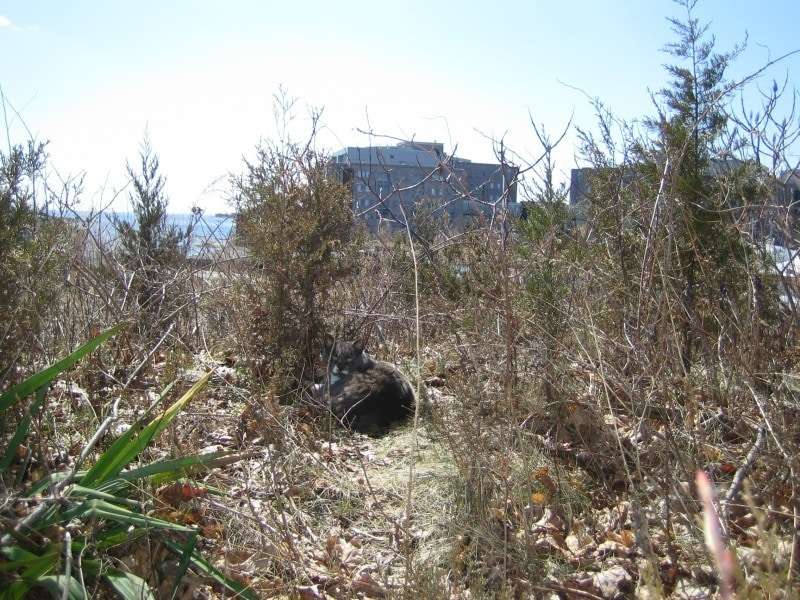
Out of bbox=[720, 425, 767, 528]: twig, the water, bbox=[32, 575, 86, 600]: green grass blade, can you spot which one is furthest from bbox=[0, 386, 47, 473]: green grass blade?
the water

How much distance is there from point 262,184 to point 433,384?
2.06 metres

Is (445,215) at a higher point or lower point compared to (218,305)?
higher

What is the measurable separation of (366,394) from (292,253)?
1222mm

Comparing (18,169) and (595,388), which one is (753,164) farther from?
(18,169)

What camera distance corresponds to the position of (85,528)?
2.80 meters

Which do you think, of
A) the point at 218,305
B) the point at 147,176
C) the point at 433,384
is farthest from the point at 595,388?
the point at 147,176

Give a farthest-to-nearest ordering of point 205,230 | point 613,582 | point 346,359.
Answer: point 205,230 → point 346,359 → point 613,582

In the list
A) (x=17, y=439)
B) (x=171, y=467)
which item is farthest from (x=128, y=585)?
(x=17, y=439)

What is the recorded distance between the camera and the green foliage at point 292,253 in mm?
5309

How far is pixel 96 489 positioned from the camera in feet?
9.31

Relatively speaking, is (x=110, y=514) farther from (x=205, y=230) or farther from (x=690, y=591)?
(x=205, y=230)

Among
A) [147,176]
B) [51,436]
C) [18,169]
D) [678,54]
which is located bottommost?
[51,436]

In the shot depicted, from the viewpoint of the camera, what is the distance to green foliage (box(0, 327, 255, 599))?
2473 mm

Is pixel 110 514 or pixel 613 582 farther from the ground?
pixel 110 514
